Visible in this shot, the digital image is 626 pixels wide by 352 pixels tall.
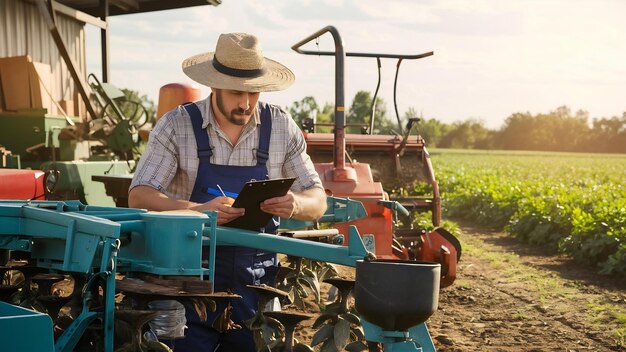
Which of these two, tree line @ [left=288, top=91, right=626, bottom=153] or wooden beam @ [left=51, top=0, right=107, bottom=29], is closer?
wooden beam @ [left=51, top=0, right=107, bottom=29]

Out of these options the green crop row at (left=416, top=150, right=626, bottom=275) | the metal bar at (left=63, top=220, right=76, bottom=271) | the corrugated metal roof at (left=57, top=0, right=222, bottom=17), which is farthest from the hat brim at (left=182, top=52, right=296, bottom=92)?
the corrugated metal roof at (left=57, top=0, right=222, bottom=17)

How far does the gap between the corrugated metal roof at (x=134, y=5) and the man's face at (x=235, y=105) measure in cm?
918

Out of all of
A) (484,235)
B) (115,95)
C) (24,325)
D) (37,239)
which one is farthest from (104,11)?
(24,325)

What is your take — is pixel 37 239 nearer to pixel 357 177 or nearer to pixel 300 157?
pixel 300 157

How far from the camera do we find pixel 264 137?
151 inches

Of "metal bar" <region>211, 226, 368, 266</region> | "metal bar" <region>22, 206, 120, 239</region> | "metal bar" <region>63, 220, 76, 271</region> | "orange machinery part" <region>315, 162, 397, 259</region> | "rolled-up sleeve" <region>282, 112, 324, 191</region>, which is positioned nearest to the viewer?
"metal bar" <region>22, 206, 120, 239</region>

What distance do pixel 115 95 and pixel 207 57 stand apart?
5.96m

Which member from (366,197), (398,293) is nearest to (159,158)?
(398,293)

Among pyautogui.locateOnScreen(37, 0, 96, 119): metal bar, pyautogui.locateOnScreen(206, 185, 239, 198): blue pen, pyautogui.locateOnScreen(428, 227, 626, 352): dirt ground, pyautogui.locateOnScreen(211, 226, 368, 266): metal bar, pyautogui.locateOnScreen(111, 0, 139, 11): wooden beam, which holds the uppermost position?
pyautogui.locateOnScreen(111, 0, 139, 11): wooden beam

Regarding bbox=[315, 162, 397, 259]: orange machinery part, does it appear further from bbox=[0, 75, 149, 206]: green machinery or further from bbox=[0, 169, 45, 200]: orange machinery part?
bbox=[0, 169, 45, 200]: orange machinery part

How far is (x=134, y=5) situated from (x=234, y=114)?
9679 mm

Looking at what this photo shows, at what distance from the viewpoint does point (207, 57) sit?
Answer: 409 centimetres

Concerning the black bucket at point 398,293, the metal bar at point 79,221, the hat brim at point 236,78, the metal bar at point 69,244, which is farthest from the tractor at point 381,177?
the metal bar at point 69,244

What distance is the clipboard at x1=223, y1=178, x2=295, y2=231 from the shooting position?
11.2 ft
